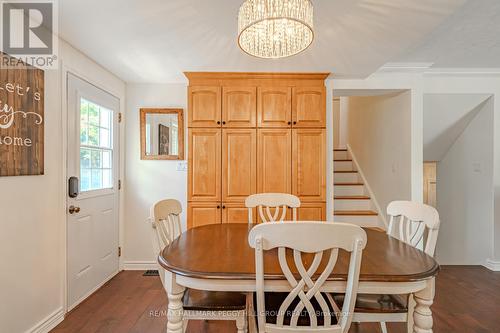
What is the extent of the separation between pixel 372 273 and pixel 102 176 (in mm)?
2702

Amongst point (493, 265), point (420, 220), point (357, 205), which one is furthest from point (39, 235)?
point (493, 265)

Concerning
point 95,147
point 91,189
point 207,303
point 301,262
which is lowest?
point 207,303

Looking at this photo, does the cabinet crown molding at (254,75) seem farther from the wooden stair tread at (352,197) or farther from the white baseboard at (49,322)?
the white baseboard at (49,322)

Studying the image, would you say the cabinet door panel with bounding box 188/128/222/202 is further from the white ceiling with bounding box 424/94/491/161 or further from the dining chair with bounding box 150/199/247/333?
the white ceiling with bounding box 424/94/491/161

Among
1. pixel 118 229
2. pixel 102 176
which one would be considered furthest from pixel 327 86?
pixel 118 229

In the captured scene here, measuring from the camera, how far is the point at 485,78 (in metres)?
3.32

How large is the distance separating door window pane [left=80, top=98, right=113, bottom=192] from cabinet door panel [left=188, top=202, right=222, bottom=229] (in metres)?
0.97

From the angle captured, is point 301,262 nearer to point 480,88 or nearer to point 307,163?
point 307,163

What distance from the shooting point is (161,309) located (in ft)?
7.71

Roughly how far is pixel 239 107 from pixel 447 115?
9.09 feet

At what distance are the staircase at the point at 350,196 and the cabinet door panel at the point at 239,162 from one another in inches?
55.9

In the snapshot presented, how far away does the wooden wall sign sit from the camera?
65.1 inches

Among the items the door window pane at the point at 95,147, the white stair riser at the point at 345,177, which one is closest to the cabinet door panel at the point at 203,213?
the door window pane at the point at 95,147

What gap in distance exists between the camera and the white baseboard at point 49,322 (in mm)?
1931
